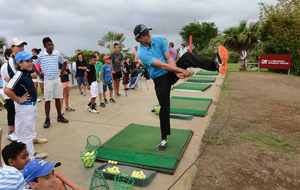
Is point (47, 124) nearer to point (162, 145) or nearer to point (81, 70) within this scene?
point (162, 145)

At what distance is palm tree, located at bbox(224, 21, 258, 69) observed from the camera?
110ft

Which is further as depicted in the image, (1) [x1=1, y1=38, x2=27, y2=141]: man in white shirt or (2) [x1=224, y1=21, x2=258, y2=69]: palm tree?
(2) [x1=224, y1=21, x2=258, y2=69]: palm tree

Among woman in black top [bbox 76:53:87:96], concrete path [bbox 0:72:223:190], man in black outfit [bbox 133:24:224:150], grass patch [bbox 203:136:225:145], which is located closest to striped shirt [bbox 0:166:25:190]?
concrete path [bbox 0:72:223:190]

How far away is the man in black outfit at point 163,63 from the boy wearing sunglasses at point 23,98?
166 cm

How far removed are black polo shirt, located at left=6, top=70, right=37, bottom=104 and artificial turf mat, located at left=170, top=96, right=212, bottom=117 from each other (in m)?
4.46

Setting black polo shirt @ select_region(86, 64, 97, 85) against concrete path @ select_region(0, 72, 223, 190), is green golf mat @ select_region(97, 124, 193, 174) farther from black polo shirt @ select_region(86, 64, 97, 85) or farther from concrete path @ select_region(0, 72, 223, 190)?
black polo shirt @ select_region(86, 64, 97, 85)

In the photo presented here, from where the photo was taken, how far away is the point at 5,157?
334 cm

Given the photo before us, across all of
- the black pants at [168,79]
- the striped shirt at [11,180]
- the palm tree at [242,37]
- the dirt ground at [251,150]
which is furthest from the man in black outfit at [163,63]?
the palm tree at [242,37]

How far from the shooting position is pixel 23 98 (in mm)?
4730

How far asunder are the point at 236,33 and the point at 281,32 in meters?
11.0

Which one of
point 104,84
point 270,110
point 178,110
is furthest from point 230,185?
point 104,84

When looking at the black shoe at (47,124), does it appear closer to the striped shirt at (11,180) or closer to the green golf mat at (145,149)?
the green golf mat at (145,149)

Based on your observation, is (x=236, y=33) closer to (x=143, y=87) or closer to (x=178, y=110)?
(x=143, y=87)

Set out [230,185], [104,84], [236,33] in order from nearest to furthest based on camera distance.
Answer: [230,185]
[104,84]
[236,33]
